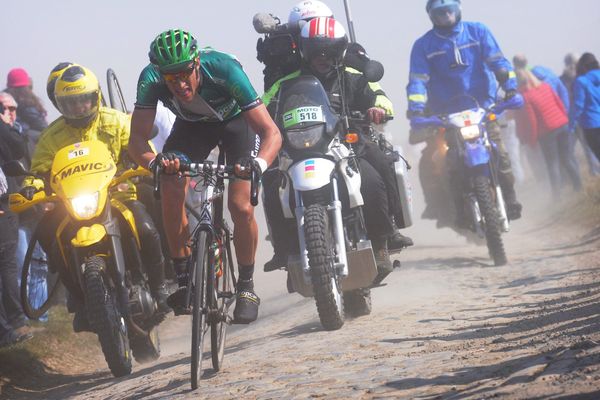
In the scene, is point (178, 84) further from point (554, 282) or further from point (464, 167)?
point (464, 167)

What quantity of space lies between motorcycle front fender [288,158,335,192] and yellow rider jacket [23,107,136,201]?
137 cm

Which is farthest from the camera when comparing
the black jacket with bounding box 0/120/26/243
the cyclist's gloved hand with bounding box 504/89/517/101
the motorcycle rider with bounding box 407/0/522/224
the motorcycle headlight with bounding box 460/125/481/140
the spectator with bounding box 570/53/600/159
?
the spectator with bounding box 570/53/600/159

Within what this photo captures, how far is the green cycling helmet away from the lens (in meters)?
6.88

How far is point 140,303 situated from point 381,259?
1925 mm

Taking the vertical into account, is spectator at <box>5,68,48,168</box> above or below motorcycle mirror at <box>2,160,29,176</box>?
above

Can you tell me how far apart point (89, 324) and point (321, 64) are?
2.79 m

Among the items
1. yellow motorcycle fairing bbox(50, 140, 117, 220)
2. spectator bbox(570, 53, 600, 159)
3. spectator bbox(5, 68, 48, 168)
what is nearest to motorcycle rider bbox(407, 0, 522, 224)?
spectator bbox(570, 53, 600, 159)

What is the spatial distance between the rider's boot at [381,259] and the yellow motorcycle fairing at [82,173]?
6.89 feet

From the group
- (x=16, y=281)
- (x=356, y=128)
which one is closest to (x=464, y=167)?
(x=356, y=128)

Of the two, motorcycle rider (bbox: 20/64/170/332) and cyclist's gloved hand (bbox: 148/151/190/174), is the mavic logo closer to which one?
motorcycle rider (bbox: 20/64/170/332)

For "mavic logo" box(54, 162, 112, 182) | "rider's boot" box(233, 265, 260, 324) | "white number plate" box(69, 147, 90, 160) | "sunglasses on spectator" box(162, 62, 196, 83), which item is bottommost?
"rider's boot" box(233, 265, 260, 324)

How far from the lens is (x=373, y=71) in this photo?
9.44 meters

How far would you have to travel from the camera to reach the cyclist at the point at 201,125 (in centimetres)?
699

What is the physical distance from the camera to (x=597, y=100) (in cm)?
1459
